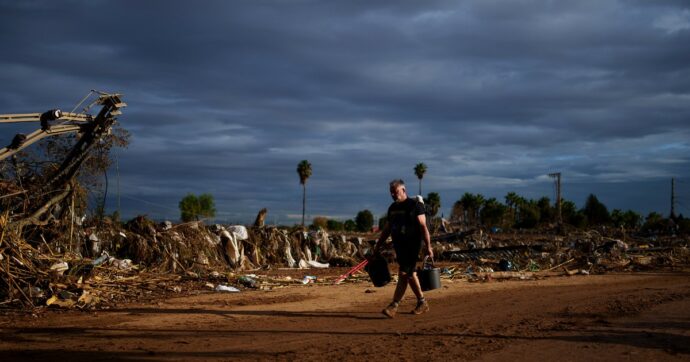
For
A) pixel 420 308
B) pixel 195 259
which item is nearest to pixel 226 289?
pixel 195 259

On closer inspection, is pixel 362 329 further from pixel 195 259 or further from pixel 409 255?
pixel 195 259

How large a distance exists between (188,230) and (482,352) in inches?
538

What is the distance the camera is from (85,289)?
1132 centimetres

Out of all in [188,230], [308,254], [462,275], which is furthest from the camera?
[308,254]

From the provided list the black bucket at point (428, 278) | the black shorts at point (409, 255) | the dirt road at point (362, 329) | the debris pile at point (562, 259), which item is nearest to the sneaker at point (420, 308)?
the dirt road at point (362, 329)

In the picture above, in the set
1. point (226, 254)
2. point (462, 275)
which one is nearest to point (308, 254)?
point (226, 254)

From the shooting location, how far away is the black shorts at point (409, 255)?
9359 mm

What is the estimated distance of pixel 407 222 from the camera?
9414mm

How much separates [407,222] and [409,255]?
0.51 m

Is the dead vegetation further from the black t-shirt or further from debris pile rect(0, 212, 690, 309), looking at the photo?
the black t-shirt

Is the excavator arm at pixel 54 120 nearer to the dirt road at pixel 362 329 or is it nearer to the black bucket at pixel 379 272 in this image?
the dirt road at pixel 362 329

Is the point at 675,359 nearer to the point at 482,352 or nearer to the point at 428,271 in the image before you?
the point at 482,352

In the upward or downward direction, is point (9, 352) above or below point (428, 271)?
below

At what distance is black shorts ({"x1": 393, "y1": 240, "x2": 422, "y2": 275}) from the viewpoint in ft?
30.7
